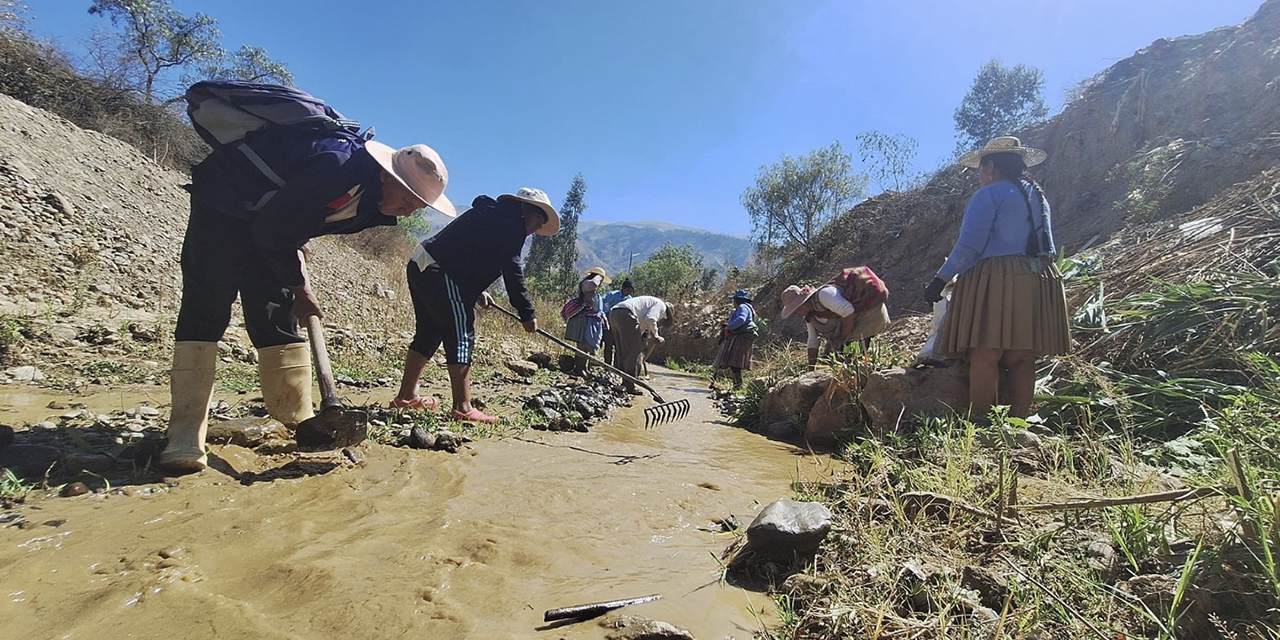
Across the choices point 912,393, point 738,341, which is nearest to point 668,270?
point 738,341

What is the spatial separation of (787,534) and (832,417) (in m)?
2.37

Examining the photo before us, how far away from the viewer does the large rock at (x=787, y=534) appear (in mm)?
1444

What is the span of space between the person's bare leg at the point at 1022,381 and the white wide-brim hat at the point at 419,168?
308 cm

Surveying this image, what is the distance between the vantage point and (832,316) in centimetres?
571

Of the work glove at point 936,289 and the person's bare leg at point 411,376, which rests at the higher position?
the work glove at point 936,289

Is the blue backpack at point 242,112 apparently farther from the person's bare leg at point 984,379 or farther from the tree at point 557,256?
the tree at point 557,256

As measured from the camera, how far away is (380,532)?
165cm

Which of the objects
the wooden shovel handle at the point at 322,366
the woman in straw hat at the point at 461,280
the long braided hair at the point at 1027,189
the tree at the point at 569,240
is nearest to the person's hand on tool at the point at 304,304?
the wooden shovel handle at the point at 322,366

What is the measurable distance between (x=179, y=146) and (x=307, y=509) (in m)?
16.5

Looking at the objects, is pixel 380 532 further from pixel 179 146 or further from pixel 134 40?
pixel 134 40

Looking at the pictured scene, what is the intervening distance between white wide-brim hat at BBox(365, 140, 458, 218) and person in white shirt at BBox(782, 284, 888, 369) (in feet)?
12.0

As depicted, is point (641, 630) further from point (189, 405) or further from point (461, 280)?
point (461, 280)

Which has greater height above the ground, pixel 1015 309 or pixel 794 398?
pixel 1015 309

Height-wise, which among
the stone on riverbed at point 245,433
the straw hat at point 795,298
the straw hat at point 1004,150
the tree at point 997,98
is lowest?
the stone on riverbed at point 245,433
